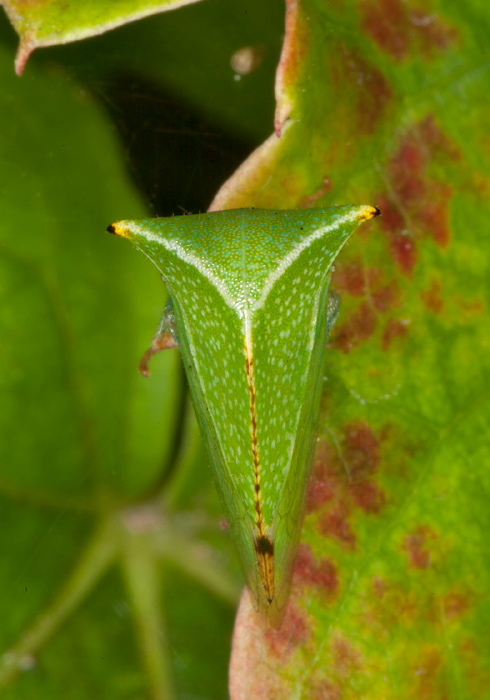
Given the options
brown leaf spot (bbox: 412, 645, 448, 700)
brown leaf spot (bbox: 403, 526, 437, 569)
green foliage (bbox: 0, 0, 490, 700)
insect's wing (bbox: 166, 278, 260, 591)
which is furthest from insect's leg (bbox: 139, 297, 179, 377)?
brown leaf spot (bbox: 412, 645, 448, 700)

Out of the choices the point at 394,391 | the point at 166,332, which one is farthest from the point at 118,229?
the point at 394,391

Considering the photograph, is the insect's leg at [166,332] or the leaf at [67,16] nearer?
the leaf at [67,16]

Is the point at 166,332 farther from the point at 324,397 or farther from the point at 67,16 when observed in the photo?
the point at 67,16

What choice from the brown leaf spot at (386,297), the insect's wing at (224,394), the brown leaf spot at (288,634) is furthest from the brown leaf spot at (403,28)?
the brown leaf spot at (288,634)

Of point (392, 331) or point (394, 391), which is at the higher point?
point (392, 331)

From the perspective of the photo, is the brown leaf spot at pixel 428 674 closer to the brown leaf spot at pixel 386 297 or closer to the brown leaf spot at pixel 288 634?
the brown leaf spot at pixel 288 634

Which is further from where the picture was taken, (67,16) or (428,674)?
(428,674)

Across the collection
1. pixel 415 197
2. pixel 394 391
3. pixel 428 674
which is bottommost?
pixel 428 674

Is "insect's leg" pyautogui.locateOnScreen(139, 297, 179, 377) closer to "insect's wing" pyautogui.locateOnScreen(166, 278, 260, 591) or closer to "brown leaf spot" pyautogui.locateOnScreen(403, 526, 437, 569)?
"insect's wing" pyautogui.locateOnScreen(166, 278, 260, 591)
